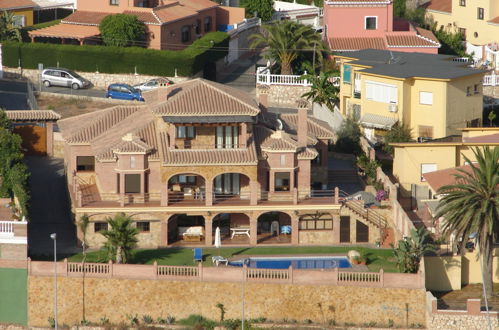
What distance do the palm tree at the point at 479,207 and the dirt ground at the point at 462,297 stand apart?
1556mm

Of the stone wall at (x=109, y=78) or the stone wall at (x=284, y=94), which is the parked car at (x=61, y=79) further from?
the stone wall at (x=284, y=94)

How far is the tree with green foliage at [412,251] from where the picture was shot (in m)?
89.7

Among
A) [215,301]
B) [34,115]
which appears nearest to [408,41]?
[34,115]

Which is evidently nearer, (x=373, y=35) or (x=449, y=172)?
(x=449, y=172)

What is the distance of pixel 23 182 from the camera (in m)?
97.2

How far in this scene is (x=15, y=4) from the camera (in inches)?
5364

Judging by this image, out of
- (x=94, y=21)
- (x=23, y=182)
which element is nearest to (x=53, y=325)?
(x=23, y=182)

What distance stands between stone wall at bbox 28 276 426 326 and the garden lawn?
7.01 feet

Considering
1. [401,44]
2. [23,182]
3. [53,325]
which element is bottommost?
[53,325]

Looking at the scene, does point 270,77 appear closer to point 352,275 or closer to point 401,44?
point 401,44

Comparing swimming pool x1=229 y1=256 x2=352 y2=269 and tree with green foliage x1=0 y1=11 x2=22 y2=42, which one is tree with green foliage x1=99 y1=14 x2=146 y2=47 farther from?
swimming pool x1=229 y1=256 x2=352 y2=269

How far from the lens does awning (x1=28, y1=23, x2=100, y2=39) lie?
129375mm

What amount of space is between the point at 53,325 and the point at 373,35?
50.4 metres

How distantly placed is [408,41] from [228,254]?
139ft
